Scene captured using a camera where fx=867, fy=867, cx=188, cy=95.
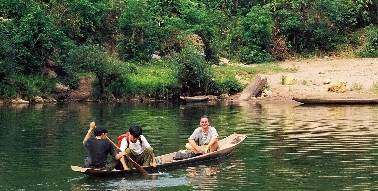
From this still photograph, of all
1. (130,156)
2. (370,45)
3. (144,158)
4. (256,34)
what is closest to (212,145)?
(144,158)

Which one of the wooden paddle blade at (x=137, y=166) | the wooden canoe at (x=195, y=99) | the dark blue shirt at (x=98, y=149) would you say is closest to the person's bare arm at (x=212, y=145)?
the wooden paddle blade at (x=137, y=166)

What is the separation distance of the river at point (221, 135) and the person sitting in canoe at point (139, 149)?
38cm

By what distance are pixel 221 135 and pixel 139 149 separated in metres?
7.37

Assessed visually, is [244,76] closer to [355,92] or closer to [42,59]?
[355,92]

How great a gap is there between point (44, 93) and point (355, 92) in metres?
14.0

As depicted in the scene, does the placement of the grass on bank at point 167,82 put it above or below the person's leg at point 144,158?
above

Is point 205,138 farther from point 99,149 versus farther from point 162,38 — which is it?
point 162,38

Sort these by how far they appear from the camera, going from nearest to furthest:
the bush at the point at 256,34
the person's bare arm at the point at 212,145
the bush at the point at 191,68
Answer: the person's bare arm at the point at 212,145 < the bush at the point at 191,68 < the bush at the point at 256,34

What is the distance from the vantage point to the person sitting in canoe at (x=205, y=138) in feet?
66.1

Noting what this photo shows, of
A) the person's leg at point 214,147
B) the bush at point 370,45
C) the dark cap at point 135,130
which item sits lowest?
the person's leg at point 214,147

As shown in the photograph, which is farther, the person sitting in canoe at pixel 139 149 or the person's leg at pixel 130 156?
the person sitting in canoe at pixel 139 149

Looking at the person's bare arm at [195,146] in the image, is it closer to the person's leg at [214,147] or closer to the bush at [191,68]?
the person's leg at [214,147]

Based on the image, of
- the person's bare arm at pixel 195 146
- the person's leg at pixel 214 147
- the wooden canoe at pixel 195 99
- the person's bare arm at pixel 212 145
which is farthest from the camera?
the wooden canoe at pixel 195 99

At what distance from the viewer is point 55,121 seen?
1192 inches
